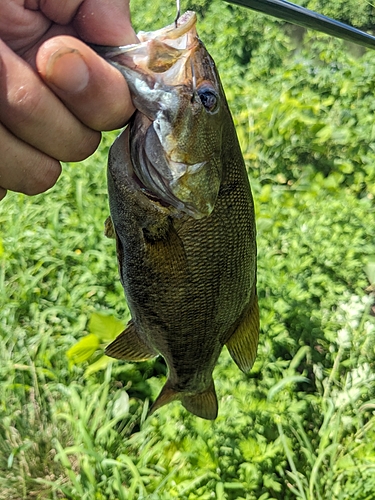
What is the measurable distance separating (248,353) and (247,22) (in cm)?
523

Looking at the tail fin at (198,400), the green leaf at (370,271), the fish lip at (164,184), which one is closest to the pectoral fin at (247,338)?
the tail fin at (198,400)

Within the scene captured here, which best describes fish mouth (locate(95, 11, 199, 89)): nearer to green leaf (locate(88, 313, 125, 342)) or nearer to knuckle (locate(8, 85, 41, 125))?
knuckle (locate(8, 85, 41, 125))

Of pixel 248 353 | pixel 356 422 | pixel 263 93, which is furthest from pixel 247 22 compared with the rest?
pixel 248 353

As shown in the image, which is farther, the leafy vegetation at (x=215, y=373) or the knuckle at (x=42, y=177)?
the leafy vegetation at (x=215, y=373)

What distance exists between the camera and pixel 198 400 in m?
2.00

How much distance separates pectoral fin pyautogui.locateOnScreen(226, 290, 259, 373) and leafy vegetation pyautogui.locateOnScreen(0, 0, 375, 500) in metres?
0.86

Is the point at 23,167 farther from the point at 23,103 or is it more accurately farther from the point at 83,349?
the point at 83,349

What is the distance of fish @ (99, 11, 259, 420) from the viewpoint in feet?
3.92

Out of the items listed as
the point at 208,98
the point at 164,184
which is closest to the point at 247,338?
the point at 164,184

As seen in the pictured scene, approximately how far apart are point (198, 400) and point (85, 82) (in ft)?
4.26

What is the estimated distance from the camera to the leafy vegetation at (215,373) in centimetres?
246

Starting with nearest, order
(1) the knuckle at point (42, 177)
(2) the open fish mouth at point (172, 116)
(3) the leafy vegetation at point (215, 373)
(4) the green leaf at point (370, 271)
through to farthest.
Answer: (2) the open fish mouth at point (172, 116)
(1) the knuckle at point (42, 177)
(3) the leafy vegetation at point (215, 373)
(4) the green leaf at point (370, 271)

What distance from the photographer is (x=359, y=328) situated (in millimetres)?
2840

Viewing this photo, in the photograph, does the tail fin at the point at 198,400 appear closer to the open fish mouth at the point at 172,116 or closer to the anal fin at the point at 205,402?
the anal fin at the point at 205,402
